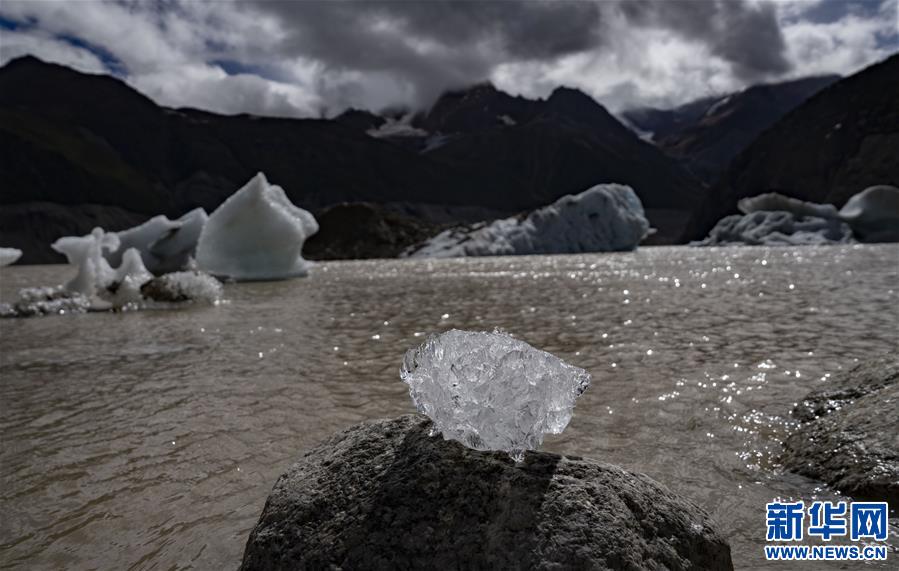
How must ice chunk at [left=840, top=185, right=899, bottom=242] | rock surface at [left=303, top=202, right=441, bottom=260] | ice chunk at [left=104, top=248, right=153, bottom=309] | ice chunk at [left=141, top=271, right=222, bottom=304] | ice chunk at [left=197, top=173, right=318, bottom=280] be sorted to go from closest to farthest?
1. ice chunk at [left=104, top=248, right=153, bottom=309]
2. ice chunk at [left=141, top=271, right=222, bottom=304]
3. ice chunk at [left=197, top=173, right=318, bottom=280]
4. ice chunk at [left=840, top=185, right=899, bottom=242]
5. rock surface at [left=303, top=202, right=441, bottom=260]

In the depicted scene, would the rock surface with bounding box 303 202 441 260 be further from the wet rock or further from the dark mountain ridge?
the wet rock

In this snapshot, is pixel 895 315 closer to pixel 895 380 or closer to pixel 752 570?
pixel 895 380

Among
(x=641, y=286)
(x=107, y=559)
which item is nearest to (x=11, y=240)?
(x=641, y=286)

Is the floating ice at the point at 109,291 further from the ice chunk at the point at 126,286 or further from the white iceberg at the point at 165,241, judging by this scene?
the white iceberg at the point at 165,241

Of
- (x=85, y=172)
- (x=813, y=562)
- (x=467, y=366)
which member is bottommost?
(x=813, y=562)

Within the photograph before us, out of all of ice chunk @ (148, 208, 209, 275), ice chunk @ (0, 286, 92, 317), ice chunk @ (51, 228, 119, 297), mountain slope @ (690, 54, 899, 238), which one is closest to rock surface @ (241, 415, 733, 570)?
ice chunk @ (0, 286, 92, 317)

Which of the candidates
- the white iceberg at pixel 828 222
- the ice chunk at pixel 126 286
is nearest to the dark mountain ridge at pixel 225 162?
the ice chunk at pixel 126 286

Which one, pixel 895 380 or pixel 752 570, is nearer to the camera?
pixel 752 570
